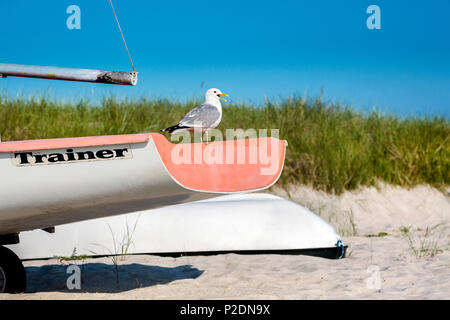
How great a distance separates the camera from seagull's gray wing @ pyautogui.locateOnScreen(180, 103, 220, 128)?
3.37m

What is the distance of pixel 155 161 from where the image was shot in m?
2.56

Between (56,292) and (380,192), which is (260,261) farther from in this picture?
(380,192)

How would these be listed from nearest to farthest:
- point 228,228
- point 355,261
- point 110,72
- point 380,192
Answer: point 110,72
point 355,261
point 228,228
point 380,192

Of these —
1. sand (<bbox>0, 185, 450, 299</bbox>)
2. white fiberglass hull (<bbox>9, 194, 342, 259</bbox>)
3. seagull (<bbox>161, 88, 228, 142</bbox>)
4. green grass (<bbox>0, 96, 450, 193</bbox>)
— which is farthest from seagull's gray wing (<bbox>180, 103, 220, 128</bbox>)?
green grass (<bbox>0, 96, 450, 193</bbox>)

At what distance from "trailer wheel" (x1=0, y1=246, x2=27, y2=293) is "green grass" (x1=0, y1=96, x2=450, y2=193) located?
3.40 meters

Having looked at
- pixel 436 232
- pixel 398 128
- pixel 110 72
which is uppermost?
pixel 110 72

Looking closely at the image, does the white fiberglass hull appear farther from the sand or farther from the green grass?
the green grass

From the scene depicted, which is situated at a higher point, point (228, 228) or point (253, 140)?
point (253, 140)

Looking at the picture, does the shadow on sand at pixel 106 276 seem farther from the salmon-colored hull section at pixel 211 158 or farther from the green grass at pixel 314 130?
the green grass at pixel 314 130

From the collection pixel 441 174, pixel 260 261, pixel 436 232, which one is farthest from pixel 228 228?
pixel 441 174

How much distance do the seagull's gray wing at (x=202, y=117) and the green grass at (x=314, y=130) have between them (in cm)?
326

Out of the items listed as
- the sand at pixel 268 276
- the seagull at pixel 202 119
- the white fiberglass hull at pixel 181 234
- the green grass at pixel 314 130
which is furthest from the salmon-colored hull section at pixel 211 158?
the green grass at pixel 314 130

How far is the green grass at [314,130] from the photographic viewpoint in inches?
264

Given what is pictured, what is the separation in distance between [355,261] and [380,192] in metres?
3.24
